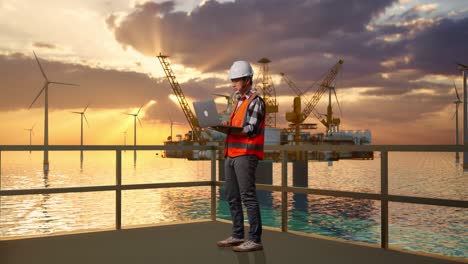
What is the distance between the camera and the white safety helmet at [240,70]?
6172mm

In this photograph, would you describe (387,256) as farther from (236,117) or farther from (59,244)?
(59,244)

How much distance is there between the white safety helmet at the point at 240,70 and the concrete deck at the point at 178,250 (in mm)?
1988

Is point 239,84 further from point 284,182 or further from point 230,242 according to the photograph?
point 284,182

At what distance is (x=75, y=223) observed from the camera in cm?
5147

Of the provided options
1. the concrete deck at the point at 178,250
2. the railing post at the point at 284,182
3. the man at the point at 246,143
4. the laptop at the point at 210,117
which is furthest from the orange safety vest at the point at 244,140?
the railing post at the point at 284,182

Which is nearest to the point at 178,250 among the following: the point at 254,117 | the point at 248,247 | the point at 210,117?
the point at 248,247

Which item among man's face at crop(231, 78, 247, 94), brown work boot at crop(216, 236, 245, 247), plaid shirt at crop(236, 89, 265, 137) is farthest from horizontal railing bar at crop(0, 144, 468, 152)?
brown work boot at crop(216, 236, 245, 247)

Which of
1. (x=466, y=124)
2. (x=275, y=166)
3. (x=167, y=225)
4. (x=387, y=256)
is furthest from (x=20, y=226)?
(x=275, y=166)

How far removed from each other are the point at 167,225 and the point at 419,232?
45.3 metres

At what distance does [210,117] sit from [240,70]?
2.16 ft

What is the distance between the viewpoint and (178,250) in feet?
21.0

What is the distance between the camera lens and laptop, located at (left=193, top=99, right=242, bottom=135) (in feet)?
19.4

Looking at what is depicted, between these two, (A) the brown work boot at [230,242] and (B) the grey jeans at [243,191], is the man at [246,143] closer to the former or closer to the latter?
(B) the grey jeans at [243,191]

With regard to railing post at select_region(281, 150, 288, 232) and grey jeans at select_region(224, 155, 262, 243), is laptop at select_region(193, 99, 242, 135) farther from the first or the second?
railing post at select_region(281, 150, 288, 232)
